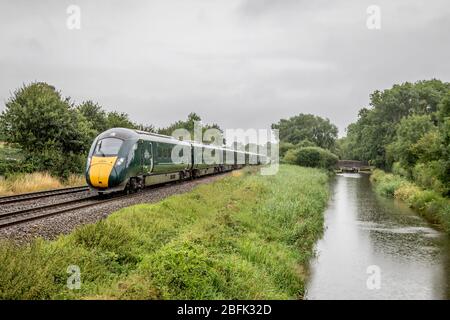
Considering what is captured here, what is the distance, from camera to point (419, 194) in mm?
27766

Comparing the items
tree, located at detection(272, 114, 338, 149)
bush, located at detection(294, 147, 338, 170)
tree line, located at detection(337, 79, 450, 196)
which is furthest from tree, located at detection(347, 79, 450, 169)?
tree, located at detection(272, 114, 338, 149)

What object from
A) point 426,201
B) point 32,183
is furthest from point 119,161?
point 426,201

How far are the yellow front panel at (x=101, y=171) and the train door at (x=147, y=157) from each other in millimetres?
2486

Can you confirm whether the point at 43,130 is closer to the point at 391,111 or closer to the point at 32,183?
the point at 32,183

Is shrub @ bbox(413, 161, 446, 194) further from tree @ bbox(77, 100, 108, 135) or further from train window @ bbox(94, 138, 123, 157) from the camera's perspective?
tree @ bbox(77, 100, 108, 135)

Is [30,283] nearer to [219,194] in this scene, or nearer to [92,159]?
[92,159]

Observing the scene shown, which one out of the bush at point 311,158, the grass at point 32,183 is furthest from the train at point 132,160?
the bush at point 311,158

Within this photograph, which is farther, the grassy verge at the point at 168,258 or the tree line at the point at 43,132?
the tree line at the point at 43,132

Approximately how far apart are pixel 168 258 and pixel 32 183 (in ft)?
54.0

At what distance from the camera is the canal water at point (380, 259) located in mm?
11438

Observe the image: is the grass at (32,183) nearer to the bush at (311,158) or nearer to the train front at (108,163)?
the train front at (108,163)

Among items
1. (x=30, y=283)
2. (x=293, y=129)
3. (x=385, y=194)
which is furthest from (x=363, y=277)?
(x=293, y=129)

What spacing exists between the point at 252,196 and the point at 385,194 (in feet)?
61.9

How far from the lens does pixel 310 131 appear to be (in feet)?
319
